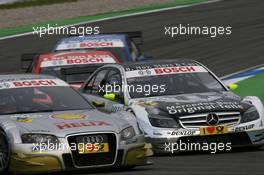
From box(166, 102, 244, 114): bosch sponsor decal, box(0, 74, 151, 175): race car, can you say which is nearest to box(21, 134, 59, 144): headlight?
box(0, 74, 151, 175): race car

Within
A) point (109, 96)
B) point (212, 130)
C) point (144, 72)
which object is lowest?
point (212, 130)

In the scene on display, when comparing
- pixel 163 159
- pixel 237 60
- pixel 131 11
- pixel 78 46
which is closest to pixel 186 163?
pixel 163 159

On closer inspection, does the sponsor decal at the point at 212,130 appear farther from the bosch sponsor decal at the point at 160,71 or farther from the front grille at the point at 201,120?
the bosch sponsor decal at the point at 160,71

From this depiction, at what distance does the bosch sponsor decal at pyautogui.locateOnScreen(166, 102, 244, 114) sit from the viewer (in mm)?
13531

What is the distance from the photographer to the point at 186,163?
1232 centimetres

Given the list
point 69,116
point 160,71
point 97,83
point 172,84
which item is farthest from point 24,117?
point 97,83

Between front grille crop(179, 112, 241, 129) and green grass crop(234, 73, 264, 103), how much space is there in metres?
4.66

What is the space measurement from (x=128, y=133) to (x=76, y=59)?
7223 mm

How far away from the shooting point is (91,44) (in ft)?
68.8

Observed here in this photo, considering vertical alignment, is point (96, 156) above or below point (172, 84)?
below

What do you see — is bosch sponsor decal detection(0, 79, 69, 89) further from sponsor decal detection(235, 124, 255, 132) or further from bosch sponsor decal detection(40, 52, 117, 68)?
bosch sponsor decal detection(40, 52, 117, 68)

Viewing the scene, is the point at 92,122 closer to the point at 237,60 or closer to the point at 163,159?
the point at 163,159

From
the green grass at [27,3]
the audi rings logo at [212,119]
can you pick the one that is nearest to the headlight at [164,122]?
the audi rings logo at [212,119]

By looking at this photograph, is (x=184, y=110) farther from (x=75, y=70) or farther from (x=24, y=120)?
(x=75, y=70)
